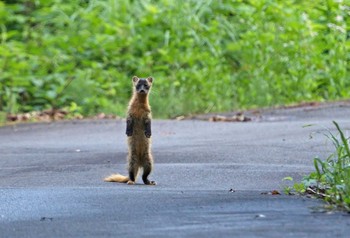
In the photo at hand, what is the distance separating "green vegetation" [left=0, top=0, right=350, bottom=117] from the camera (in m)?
20.5

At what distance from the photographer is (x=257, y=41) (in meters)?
21.4

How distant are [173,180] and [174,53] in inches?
427

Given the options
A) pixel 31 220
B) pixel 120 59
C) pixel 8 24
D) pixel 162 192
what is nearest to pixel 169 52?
pixel 120 59

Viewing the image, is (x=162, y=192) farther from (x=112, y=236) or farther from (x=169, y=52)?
(x=169, y=52)

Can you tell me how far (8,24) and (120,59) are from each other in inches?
98.7

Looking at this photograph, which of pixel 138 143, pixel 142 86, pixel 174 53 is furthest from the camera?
pixel 174 53

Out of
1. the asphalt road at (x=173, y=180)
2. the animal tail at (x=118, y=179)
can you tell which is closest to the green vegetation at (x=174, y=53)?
the asphalt road at (x=173, y=180)

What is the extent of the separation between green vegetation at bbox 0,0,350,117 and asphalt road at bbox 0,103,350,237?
228 centimetres

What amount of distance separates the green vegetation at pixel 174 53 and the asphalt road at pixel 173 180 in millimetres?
2283

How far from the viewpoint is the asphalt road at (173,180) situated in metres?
7.14

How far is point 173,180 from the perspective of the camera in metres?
10.7

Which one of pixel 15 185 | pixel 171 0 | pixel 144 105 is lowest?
pixel 15 185

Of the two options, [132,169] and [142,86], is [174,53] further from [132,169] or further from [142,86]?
[132,169]

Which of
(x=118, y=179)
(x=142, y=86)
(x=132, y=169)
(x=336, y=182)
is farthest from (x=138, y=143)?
(x=336, y=182)
